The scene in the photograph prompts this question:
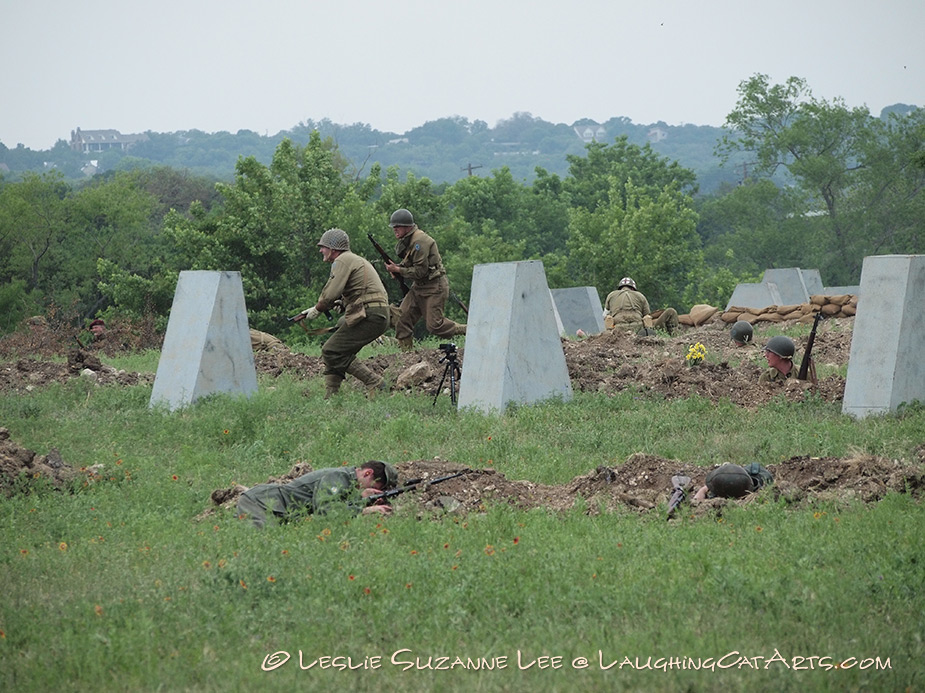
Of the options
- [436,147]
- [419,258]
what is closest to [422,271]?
[419,258]

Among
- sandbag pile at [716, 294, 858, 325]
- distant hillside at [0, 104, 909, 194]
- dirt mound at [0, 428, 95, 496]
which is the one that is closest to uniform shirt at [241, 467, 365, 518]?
dirt mound at [0, 428, 95, 496]

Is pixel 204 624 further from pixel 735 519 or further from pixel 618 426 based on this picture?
pixel 618 426

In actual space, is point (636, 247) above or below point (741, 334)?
below

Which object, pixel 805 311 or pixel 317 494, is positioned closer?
pixel 317 494

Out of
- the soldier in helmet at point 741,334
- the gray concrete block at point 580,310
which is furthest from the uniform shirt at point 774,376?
the gray concrete block at point 580,310

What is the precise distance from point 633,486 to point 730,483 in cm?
75

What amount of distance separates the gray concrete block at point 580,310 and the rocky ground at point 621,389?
249cm

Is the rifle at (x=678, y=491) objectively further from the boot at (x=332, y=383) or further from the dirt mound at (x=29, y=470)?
the boot at (x=332, y=383)

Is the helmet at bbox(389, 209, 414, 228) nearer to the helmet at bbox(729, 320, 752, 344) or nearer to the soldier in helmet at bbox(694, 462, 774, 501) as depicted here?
the helmet at bbox(729, 320, 752, 344)

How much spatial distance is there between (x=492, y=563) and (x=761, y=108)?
52.1 m

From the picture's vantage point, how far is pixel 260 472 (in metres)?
9.12

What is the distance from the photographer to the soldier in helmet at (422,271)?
14.0m

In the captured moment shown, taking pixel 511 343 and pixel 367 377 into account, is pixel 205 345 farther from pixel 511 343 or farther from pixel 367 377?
pixel 511 343

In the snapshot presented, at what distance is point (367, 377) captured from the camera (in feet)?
41.9
